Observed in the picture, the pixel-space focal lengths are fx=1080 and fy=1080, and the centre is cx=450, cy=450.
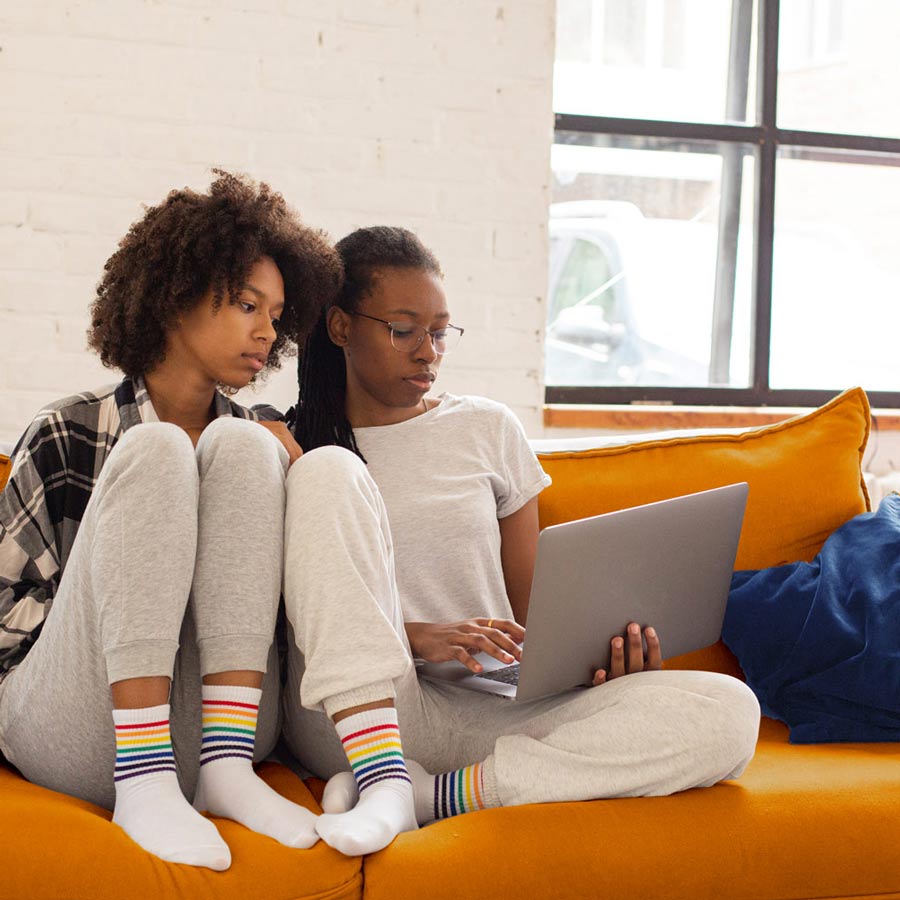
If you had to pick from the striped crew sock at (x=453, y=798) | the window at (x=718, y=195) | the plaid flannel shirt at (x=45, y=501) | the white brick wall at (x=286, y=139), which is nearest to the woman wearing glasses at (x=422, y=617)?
the striped crew sock at (x=453, y=798)

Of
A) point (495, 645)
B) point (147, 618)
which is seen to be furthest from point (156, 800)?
point (495, 645)

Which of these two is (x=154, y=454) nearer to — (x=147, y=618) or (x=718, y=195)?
(x=147, y=618)

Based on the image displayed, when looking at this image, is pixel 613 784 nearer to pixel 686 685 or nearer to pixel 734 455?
pixel 686 685

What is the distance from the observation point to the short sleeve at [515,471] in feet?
5.14

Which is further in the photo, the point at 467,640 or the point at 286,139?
the point at 286,139

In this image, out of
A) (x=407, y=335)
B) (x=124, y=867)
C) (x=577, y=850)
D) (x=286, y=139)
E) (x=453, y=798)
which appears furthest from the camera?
(x=286, y=139)

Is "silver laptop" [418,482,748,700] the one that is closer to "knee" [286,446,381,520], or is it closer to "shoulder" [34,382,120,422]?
"knee" [286,446,381,520]

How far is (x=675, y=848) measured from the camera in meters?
1.08

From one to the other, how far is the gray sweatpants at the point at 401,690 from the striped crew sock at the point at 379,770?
0.09ft

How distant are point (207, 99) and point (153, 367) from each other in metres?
1.01

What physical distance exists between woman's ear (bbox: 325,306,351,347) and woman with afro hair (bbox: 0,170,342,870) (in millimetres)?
278

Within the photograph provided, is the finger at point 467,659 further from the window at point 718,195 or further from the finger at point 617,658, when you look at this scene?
the window at point 718,195

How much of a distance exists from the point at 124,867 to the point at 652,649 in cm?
61

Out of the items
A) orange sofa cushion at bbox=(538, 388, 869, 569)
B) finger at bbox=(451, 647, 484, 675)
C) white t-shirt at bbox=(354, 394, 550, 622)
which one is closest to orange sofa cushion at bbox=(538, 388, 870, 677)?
orange sofa cushion at bbox=(538, 388, 869, 569)
